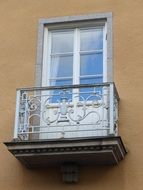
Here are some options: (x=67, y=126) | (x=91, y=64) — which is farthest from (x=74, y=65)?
(x=67, y=126)

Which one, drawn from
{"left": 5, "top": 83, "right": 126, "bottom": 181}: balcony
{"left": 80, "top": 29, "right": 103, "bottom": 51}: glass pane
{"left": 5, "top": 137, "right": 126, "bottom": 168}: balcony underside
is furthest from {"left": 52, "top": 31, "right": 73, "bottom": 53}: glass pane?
{"left": 5, "top": 137, "right": 126, "bottom": 168}: balcony underside

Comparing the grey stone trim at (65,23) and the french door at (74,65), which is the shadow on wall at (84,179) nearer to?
the french door at (74,65)

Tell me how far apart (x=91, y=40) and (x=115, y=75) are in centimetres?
111

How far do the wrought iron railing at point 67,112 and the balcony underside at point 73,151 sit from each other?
0.96 ft

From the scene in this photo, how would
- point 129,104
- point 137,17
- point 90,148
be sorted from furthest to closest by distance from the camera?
point 137,17 < point 129,104 < point 90,148

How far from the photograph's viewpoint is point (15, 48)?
13.0 meters

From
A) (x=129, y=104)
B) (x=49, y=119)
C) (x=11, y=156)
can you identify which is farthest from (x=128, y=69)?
(x=11, y=156)

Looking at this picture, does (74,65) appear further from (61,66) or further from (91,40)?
(91,40)

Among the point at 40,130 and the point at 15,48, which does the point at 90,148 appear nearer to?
the point at 40,130

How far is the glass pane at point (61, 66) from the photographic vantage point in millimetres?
12688

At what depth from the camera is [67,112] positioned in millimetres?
11594

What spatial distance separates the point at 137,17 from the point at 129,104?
194 cm

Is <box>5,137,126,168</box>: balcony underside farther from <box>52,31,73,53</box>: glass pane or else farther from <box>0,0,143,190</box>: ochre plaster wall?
<box>52,31,73,53</box>: glass pane

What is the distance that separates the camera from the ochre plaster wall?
11453mm
